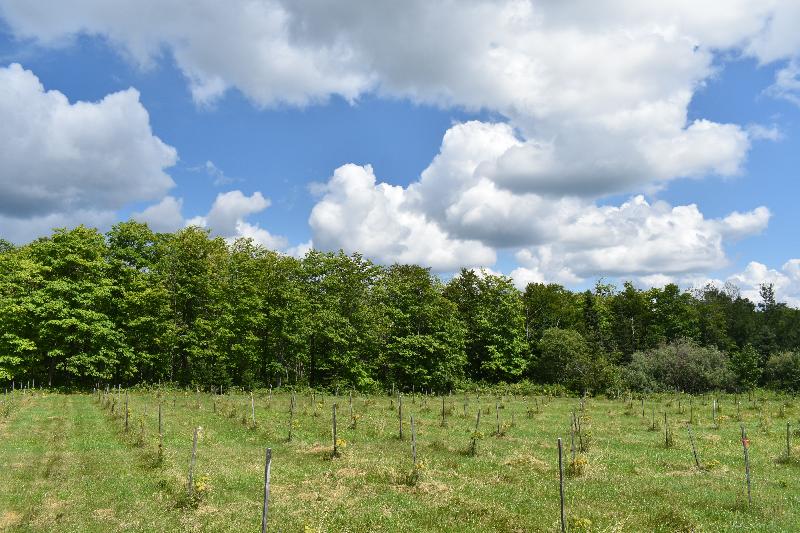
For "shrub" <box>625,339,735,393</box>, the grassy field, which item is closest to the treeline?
"shrub" <box>625,339,735,393</box>

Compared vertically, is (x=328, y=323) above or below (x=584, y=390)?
above

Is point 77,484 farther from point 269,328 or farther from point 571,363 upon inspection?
point 571,363

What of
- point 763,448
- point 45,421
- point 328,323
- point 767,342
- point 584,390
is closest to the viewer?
point 763,448

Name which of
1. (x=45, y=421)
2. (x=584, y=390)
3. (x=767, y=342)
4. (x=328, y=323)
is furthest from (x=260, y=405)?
(x=767, y=342)

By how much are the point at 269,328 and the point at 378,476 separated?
172 ft

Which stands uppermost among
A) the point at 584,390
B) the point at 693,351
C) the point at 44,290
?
the point at 44,290

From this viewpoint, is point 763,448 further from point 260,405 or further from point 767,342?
point 767,342

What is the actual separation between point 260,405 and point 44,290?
33458 millimetres

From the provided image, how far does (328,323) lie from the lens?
224ft

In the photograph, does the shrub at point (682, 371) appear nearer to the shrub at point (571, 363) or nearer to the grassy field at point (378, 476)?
the shrub at point (571, 363)

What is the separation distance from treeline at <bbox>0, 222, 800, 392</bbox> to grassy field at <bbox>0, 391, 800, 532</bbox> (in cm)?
2426

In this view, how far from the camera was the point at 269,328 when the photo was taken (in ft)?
236

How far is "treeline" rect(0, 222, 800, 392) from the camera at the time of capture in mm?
62312

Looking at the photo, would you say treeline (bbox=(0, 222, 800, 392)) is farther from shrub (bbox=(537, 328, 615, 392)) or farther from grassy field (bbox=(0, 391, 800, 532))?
grassy field (bbox=(0, 391, 800, 532))
